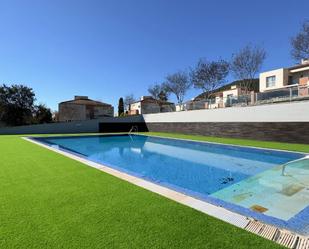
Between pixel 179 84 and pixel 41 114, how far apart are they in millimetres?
20688

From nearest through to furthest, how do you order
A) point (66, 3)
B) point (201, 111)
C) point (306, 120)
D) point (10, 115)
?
point (306, 120) < point (66, 3) < point (201, 111) < point (10, 115)

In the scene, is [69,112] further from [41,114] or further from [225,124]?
[225,124]

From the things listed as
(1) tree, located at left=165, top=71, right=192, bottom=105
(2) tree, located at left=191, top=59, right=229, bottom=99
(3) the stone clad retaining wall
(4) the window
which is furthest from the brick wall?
(1) tree, located at left=165, top=71, right=192, bottom=105

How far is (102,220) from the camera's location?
3.03 meters

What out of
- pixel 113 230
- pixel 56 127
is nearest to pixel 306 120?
pixel 113 230

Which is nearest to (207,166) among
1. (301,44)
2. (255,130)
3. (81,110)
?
(255,130)

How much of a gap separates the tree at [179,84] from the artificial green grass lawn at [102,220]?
35666mm

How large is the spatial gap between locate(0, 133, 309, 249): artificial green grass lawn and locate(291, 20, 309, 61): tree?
26.0m

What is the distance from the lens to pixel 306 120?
40.9 ft

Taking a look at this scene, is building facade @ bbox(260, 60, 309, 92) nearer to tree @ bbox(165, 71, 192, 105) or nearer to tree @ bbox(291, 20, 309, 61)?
tree @ bbox(291, 20, 309, 61)

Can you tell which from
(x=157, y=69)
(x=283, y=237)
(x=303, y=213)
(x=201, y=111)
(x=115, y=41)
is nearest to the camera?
(x=283, y=237)

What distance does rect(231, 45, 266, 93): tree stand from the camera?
87.7 feet

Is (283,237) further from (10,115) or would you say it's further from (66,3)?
(10,115)

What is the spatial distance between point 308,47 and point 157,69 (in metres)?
21.6
